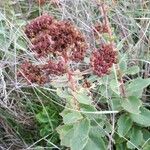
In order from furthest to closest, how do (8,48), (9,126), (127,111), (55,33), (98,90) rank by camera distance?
(8,48)
(9,126)
(98,90)
(127,111)
(55,33)

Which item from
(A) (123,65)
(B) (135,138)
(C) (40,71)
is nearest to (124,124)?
(B) (135,138)

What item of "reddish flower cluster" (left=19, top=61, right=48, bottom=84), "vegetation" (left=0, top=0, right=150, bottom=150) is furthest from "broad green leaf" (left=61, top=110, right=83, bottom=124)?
"reddish flower cluster" (left=19, top=61, right=48, bottom=84)

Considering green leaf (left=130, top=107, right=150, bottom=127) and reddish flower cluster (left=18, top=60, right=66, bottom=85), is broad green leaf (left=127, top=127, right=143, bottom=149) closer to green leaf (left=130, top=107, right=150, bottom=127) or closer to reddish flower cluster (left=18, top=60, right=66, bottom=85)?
green leaf (left=130, top=107, right=150, bottom=127)

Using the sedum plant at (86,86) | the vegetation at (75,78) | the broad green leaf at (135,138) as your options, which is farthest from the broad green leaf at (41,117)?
the broad green leaf at (135,138)

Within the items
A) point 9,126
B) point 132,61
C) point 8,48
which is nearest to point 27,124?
point 9,126

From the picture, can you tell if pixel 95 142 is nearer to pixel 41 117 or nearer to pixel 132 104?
pixel 132 104

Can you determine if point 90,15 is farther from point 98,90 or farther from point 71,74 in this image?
point 71,74

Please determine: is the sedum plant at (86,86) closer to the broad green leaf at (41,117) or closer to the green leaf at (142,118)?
the green leaf at (142,118)
